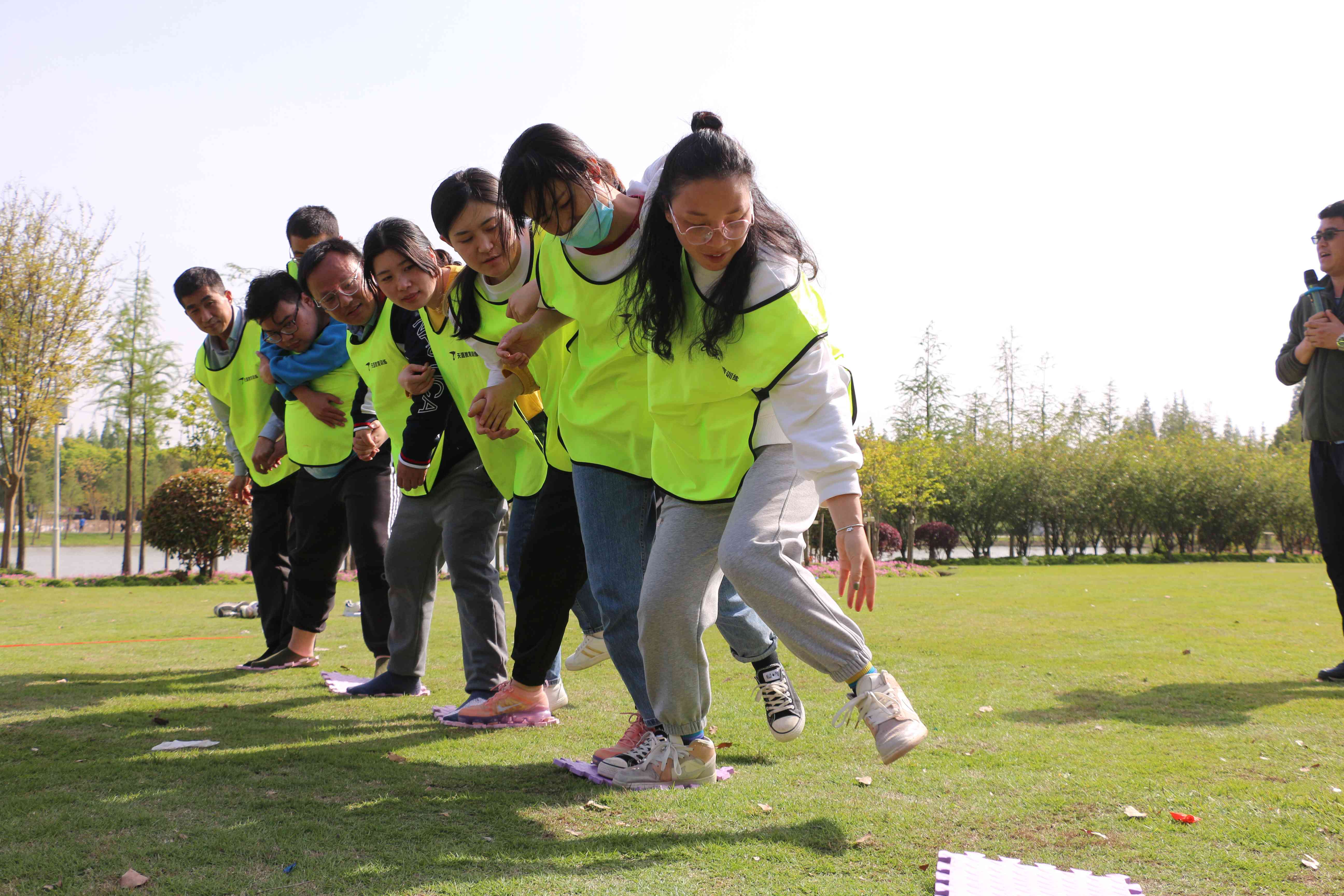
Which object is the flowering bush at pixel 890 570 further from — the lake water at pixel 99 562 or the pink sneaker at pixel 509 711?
the pink sneaker at pixel 509 711

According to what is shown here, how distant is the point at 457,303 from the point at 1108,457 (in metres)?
29.4

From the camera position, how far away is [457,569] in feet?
12.9

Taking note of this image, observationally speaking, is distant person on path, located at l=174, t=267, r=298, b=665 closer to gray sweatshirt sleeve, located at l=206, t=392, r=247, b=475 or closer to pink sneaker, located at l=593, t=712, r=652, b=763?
gray sweatshirt sleeve, located at l=206, t=392, r=247, b=475

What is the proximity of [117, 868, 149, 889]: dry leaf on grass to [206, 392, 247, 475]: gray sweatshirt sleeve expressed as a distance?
3.87 m

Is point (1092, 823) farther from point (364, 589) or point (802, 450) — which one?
point (364, 589)

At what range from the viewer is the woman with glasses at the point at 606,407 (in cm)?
280

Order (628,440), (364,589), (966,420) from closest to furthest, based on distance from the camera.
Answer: (628,440) → (364,589) → (966,420)

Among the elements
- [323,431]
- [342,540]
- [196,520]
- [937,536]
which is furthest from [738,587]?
[937,536]

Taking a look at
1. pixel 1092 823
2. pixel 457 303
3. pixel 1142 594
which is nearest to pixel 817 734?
pixel 1092 823

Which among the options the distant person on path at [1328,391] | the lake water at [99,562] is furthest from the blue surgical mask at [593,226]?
the lake water at [99,562]

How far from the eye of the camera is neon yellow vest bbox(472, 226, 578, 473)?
11.4ft

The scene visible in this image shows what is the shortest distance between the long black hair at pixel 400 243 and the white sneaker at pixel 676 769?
6.52 feet

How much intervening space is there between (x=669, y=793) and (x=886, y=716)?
2.35 feet

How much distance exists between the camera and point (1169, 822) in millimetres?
2422
